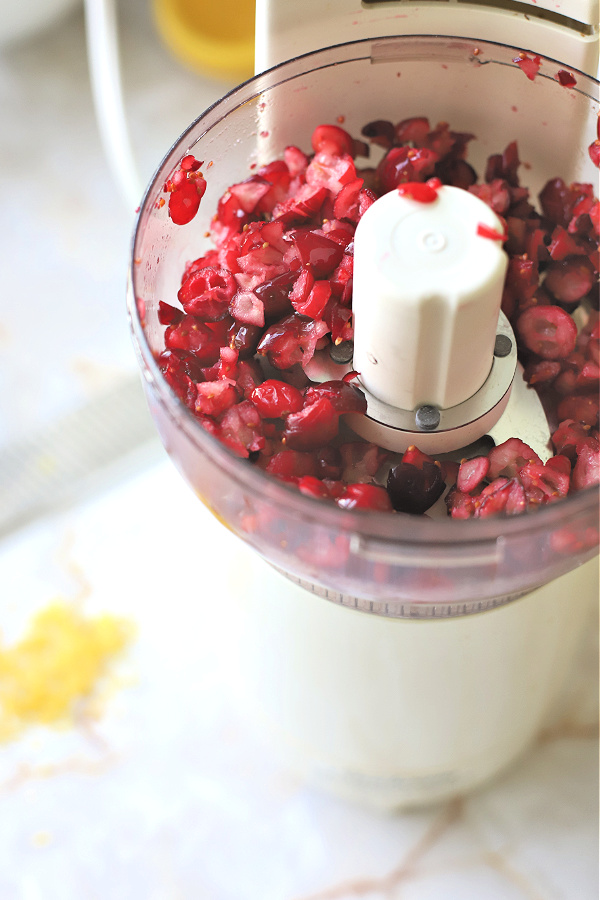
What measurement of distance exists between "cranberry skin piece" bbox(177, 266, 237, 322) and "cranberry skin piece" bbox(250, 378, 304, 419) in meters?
0.07

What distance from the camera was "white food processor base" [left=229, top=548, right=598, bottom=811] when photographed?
Result: 1.96 feet

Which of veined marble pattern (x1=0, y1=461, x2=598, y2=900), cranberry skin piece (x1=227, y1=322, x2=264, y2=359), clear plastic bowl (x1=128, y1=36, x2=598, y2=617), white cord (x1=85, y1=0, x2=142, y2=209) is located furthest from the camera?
white cord (x1=85, y1=0, x2=142, y2=209)

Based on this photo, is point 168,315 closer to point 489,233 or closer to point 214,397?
point 214,397

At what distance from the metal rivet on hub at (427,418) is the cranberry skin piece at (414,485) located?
0.09 ft

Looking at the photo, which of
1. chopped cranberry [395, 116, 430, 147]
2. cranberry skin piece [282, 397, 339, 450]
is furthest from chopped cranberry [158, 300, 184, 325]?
chopped cranberry [395, 116, 430, 147]

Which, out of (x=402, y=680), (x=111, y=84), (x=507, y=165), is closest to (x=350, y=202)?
(x=507, y=165)

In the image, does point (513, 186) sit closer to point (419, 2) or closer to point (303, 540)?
point (419, 2)

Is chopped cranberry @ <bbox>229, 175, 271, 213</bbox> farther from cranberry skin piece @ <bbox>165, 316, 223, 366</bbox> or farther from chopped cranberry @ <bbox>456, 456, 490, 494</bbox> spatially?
chopped cranberry @ <bbox>456, 456, 490, 494</bbox>

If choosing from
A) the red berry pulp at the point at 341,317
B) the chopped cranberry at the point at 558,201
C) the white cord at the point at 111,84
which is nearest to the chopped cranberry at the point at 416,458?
the red berry pulp at the point at 341,317

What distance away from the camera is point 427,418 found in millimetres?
544

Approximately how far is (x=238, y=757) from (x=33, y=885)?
0.20m

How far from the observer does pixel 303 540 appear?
1.63 feet

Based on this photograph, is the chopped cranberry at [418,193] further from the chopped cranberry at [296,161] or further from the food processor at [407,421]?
the chopped cranberry at [296,161]

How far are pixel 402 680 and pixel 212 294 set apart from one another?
29 cm
